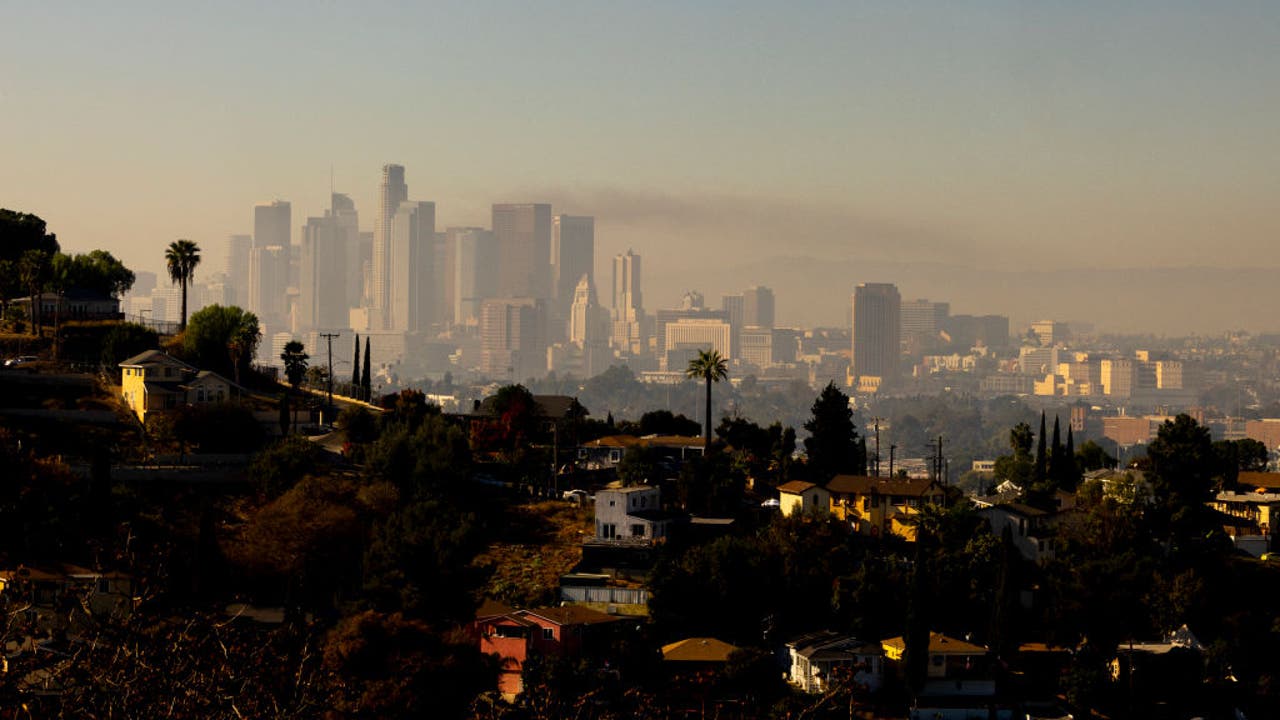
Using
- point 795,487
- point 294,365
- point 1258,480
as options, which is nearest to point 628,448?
point 795,487

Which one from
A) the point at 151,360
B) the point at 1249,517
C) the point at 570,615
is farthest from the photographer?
the point at 151,360

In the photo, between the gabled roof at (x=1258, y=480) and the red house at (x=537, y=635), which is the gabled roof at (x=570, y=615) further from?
the gabled roof at (x=1258, y=480)

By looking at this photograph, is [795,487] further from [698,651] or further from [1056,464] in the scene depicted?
[1056,464]

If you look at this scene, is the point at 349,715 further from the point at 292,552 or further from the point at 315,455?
the point at 315,455

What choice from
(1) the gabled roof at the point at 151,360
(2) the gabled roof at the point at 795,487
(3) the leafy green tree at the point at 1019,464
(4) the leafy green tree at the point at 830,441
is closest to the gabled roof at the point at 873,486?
(2) the gabled roof at the point at 795,487

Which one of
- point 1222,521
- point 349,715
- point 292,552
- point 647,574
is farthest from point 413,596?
point 1222,521

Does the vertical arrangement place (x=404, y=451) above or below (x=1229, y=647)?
above
